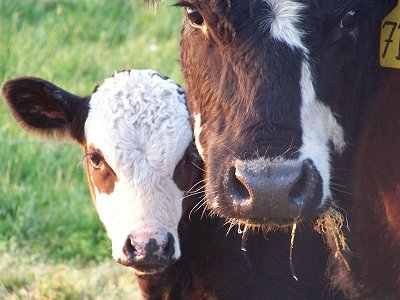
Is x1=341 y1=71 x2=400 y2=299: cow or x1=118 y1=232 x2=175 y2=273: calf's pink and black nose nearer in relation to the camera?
x1=341 y1=71 x2=400 y2=299: cow

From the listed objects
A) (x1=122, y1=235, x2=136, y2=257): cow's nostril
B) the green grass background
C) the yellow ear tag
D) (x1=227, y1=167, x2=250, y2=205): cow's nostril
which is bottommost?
the green grass background

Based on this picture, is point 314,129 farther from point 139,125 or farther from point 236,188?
point 139,125

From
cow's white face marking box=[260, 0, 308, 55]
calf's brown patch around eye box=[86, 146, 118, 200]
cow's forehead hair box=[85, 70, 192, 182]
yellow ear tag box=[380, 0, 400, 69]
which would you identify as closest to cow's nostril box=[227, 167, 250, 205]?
cow's white face marking box=[260, 0, 308, 55]

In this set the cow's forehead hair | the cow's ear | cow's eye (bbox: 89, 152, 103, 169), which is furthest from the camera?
the cow's ear

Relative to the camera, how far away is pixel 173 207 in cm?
647

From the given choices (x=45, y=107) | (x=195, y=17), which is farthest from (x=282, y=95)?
(x=45, y=107)

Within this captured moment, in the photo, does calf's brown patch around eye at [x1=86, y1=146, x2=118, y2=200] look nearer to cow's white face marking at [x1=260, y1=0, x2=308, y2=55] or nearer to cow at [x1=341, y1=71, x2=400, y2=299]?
cow at [x1=341, y1=71, x2=400, y2=299]

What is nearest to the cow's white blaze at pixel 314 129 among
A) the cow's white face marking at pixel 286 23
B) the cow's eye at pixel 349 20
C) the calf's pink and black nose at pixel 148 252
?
the cow's white face marking at pixel 286 23

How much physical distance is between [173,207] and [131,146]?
37 cm

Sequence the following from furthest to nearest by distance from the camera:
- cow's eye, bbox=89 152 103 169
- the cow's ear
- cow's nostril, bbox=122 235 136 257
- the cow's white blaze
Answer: the cow's ear < cow's eye, bbox=89 152 103 169 < cow's nostril, bbox=122 235 136 257 < the cow's white blaze

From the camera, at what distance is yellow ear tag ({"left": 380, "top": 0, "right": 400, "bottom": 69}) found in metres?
5.52

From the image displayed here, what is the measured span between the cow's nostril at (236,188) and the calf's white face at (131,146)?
1106mm

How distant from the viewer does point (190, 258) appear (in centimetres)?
670

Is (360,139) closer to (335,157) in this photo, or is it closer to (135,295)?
(335,157)
